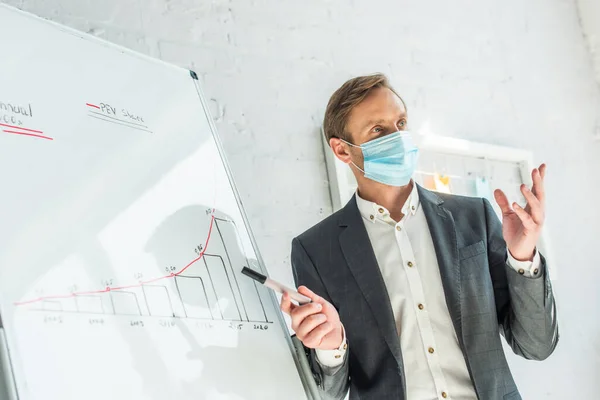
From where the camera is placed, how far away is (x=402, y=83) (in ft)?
6.73

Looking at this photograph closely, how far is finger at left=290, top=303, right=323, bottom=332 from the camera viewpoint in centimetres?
107

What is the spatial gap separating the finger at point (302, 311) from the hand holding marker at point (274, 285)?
15 mm

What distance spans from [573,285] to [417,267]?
1.26 metres

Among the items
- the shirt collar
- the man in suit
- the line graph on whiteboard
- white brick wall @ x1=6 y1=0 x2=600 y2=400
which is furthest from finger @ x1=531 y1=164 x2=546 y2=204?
white brick wall @ x1=6 y1=0 x2=600 y2=400

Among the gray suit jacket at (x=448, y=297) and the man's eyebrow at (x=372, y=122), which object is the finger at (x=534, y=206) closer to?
the gray suit jacket at (x=448, y=297)

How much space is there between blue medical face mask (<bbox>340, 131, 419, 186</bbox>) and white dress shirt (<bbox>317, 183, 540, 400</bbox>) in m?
0.05

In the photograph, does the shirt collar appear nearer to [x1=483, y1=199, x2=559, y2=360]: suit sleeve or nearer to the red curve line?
[x1=483, y1=199, x2=559, y2=360]: suit sleeve

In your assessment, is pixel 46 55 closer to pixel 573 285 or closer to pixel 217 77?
pixel 217 77

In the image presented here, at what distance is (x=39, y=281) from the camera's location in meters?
0.88

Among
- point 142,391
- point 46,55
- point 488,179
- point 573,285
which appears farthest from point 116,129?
point 573,285

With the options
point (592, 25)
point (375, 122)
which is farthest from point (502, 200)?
point (592, 25)

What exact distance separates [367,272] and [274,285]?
0.87ft

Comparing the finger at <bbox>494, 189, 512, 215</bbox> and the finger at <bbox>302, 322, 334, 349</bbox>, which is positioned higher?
the finger at <bbox>494, 189, 512, 215</bbox>

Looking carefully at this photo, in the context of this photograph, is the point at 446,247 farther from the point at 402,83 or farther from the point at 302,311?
the point at 402,83
